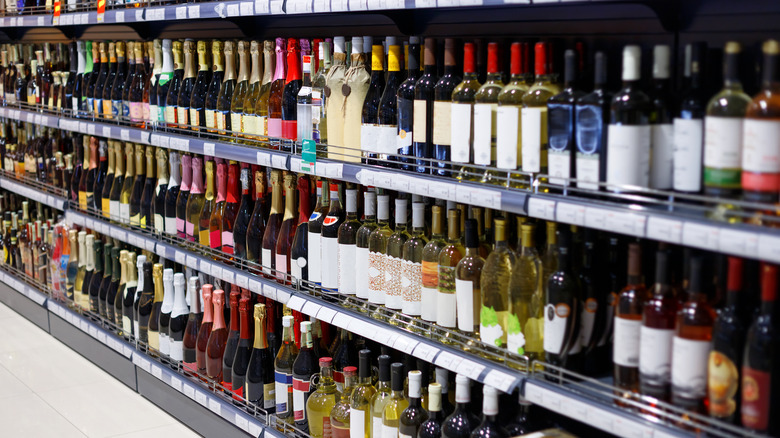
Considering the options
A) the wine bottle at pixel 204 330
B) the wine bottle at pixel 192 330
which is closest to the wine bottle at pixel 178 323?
the wine bottle at pixel 192 330

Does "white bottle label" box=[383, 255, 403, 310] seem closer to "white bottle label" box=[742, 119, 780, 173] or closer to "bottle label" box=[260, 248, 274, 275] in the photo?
"bottle label" box=[260, 248, 274, 275]

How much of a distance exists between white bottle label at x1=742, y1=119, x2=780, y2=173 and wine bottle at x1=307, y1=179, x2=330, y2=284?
1.68 metres

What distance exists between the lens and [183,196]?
3.95 m

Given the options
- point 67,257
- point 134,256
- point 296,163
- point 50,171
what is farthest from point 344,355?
point 50,171

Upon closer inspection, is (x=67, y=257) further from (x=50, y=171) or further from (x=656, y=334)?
(x=656, y=334)

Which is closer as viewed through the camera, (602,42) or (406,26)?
(602,42)

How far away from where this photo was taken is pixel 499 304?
2.27m

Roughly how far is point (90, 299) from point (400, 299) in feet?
8.81

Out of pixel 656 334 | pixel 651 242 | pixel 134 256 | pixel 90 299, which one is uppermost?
pixel 651 242

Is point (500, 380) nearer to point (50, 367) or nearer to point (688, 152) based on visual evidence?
point (688, 152)

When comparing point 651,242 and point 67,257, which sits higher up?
point 651,242

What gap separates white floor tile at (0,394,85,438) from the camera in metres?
3.63

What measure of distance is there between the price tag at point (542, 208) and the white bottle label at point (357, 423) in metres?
1.05

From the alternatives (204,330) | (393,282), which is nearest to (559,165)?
(393,282)
